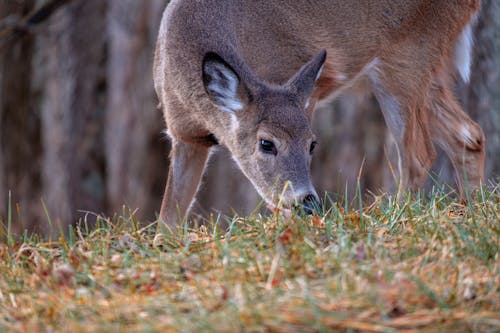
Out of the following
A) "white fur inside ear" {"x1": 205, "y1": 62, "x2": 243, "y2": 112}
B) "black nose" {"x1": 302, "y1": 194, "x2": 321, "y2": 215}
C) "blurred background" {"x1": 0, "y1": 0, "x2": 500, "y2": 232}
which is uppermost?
"white fur inside ear" {"x1": 205, "y1": 62, "x2": 243, "y2": 112}

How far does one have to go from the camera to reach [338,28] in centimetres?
825

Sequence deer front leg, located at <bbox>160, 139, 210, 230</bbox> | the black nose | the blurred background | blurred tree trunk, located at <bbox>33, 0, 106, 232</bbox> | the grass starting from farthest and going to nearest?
blurred tree trunk, located at <bbox>33, 0, 106, 232</bbox>
the blurred background
deer front leg, located at <bbox>160, 139, 210, 230</bbox>
the black nose
the grass

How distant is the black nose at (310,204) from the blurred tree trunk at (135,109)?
34.1 ft

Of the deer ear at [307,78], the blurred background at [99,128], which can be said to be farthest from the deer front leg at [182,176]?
the blurred background at [99,128]

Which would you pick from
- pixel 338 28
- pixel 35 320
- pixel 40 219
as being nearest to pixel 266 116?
pixel 338 28

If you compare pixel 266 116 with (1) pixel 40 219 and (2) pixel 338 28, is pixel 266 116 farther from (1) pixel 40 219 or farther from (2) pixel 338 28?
(1) pixel 40 219

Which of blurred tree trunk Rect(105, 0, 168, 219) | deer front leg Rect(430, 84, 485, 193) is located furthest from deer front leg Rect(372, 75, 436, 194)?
blurred tree trunk Rect(105, 0, 168, 219)

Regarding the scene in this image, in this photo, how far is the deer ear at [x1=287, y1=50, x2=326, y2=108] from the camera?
7293 mm

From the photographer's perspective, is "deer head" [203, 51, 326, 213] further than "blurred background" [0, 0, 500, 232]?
No

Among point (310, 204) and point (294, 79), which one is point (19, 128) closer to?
point (294, 79)

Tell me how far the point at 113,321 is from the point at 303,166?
10.0ft

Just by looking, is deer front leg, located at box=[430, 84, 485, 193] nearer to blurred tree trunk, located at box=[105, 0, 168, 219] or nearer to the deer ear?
the deer ear

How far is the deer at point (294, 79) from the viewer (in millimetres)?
7215

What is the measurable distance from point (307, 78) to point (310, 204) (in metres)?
1.21
